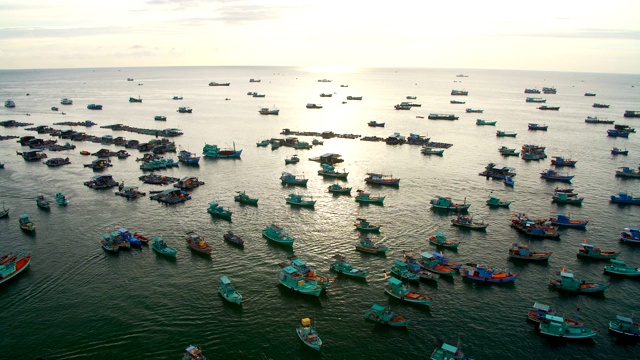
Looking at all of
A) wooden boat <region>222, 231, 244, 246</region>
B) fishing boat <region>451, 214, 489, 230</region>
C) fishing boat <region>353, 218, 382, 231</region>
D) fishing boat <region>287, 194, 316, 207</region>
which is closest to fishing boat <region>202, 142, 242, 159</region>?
fishing boat <region>287, 194, 316, 207</region>

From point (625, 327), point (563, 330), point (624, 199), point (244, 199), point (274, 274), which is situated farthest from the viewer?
point (244, 199)

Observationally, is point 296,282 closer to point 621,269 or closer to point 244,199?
point 244,199

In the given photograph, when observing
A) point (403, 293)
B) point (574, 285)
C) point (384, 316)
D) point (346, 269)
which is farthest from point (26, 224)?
point (574, 285)

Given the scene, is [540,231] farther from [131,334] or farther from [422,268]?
[131,334]

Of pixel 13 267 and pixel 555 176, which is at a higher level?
pixel 555 176

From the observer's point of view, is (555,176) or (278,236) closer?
(278,236)

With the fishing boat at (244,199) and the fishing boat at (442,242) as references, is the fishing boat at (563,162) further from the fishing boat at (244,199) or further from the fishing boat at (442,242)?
the fishing boat at (244,199)

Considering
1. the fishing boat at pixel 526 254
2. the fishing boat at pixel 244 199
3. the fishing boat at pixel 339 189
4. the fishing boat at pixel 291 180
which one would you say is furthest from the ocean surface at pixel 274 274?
the fishing boat at pixel 339 189

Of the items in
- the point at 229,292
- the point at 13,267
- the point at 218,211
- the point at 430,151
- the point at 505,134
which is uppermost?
the point at 505,134
